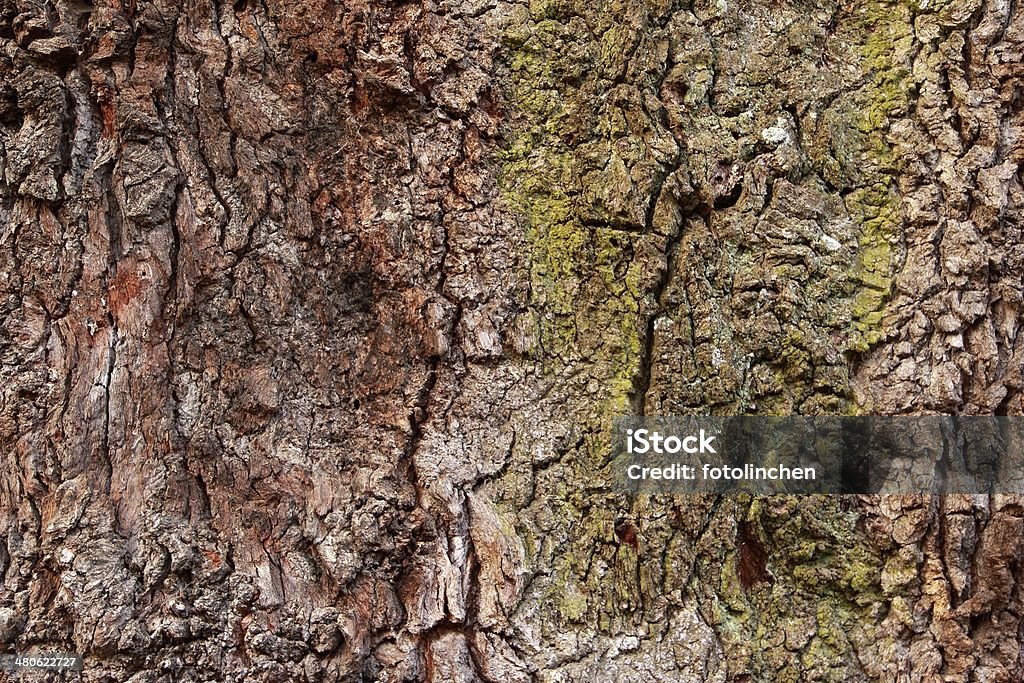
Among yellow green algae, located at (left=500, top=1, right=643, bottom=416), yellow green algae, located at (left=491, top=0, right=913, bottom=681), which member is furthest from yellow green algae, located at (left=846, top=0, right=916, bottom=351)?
yellow green algae, located at (left=500, top=1, right=643, bottom=416)

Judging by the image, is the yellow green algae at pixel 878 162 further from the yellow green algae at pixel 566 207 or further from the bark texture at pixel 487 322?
the yellow green algae at pixel 566 207

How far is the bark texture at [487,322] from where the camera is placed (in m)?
1.59

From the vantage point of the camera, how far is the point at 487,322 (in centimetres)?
168

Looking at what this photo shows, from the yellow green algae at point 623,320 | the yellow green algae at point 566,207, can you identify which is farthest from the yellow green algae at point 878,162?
the yellow green algae at point 566,207

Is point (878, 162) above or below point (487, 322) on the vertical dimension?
above

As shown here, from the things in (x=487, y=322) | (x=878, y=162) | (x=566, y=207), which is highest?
(x=878, y=162)

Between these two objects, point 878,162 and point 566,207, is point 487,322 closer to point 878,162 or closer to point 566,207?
point 566,207

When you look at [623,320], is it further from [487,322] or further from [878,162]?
[878,162]

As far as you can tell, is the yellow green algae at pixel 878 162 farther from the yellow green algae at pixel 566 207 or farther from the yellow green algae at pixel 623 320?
the yellow green algae at pixel 566 207

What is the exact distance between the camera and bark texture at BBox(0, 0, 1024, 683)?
159 centimetres

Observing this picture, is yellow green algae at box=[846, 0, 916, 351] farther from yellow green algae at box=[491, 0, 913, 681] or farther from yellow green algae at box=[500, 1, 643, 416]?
yellow green algae at box=[500, 1, 643, 416]

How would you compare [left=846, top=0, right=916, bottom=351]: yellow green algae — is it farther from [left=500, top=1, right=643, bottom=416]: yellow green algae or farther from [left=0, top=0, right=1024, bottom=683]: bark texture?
[left=500, top=1, right=643, bottom=416]: yellow green algae

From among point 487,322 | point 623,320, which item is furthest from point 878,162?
point 487,322

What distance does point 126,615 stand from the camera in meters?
1.55
